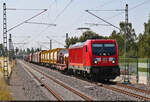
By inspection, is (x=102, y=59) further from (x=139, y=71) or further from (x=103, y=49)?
(x=139, y=71)

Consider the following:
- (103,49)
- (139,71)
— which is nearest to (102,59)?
(103,49)

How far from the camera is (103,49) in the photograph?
2245cm

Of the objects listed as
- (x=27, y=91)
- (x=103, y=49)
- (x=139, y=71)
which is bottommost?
(x=27, y=91)

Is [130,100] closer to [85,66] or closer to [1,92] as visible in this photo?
[1,92]

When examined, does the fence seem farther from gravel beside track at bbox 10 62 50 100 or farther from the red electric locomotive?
gravel beside track at bbox 10 62 50 100

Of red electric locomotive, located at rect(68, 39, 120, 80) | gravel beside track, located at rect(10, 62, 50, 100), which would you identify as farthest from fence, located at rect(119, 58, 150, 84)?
gravel beside track, located at rect(10, 62, 50, 100)

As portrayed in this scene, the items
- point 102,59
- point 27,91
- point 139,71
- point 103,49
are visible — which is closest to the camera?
point 27,91

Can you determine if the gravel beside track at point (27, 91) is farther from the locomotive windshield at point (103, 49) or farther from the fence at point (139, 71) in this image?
the fence at point (139, 71)

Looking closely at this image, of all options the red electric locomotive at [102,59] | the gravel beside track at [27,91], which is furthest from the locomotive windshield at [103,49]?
the gravel beside track at [27,91]

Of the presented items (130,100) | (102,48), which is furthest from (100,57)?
(130,100)

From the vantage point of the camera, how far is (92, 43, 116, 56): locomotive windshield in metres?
22.3

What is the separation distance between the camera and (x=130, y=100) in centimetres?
1391

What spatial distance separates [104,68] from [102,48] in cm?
155

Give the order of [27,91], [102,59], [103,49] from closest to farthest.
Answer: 1. [27,91]
2. [102,59]
3. [103,49]
